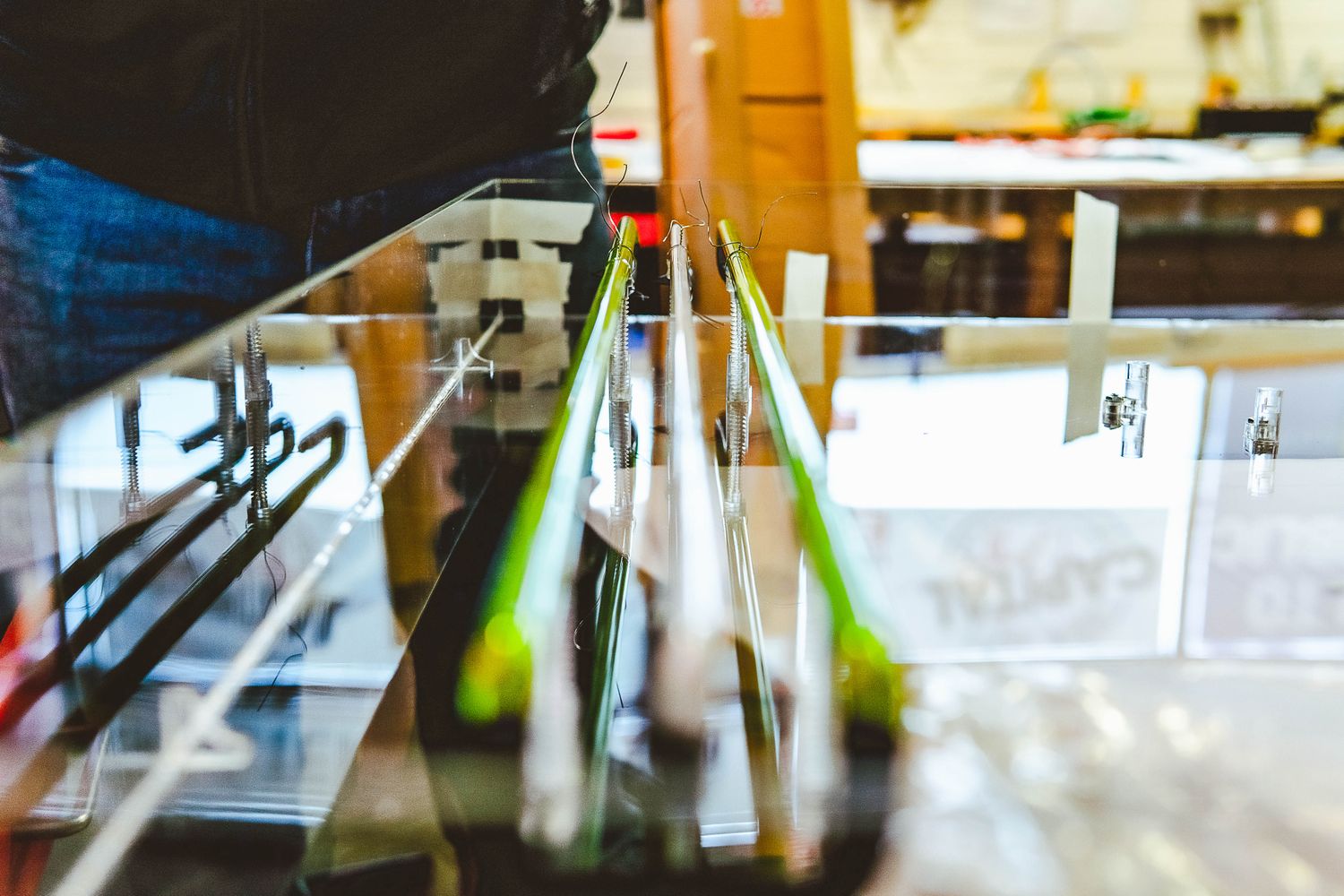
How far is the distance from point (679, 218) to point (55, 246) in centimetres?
199

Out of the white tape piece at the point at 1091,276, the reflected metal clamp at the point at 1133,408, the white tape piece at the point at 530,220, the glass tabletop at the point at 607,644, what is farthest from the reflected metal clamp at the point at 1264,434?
the white tape piece at the point at 530,220

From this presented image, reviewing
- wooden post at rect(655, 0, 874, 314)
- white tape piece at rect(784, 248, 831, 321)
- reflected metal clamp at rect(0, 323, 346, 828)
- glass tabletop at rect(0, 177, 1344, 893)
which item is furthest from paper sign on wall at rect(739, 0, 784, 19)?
reflected metal clamp at rect(0, 323, 346, 828)

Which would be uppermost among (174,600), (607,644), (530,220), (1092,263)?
(530,220)

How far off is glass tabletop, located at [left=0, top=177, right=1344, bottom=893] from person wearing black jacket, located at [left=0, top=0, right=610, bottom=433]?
0.84 feet

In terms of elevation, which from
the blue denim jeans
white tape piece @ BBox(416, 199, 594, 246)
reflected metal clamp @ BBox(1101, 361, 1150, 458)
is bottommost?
reflected metal clamp @ BBox(1101, 361, 1150, 458)

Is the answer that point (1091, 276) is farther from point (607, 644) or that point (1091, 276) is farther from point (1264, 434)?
point (607, 644)

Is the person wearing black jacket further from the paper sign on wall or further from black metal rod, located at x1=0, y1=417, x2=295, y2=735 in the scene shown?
the paper sign on wall

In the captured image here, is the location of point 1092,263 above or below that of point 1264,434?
above

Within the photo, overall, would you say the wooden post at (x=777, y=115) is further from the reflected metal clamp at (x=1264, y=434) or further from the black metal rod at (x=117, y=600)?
the black metal rod at (x=117, y=600)

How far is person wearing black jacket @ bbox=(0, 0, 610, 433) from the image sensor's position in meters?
1.85

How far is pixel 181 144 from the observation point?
1.91 m

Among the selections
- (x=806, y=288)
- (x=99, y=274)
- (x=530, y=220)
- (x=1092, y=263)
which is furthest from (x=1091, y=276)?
(x=99, y=274)

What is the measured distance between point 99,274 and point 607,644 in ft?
3.91

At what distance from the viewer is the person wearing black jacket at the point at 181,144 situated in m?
1.85
